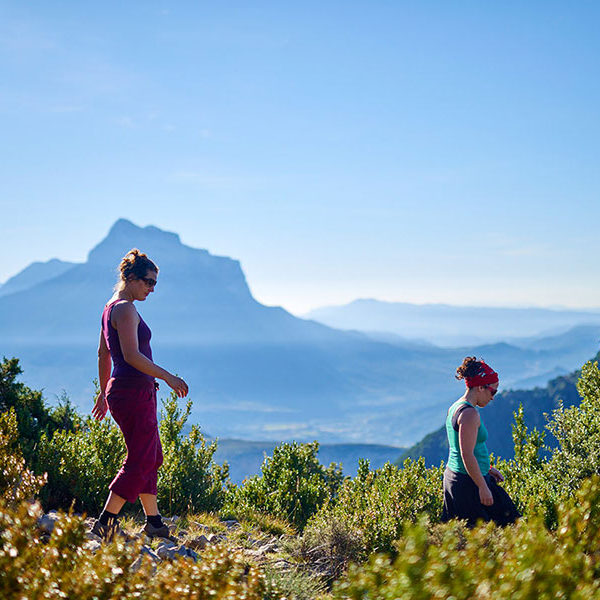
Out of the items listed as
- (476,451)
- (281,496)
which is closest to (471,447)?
(476,451)

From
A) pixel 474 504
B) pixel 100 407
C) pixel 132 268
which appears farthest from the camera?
pixel 100 407

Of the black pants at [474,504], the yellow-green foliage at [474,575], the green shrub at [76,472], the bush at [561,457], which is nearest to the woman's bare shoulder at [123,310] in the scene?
the green shrub at [76,472]

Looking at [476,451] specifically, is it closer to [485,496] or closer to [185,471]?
[485,496]

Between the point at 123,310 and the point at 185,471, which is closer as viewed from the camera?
the point at 123,310

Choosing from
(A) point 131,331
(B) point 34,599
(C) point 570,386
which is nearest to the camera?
(B) point 34,599

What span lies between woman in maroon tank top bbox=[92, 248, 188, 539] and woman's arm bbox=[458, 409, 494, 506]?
8.21ft

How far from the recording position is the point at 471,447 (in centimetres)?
557

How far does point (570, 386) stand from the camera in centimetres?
13062

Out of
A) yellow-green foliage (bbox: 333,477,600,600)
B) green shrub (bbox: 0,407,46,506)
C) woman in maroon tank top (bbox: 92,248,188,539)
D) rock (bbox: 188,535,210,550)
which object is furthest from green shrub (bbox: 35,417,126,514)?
yellow-green foliage (bbox: 333,477,600,600)

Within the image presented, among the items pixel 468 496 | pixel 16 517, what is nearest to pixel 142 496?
pixel 16 517

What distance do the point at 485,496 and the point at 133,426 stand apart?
10.5 ft

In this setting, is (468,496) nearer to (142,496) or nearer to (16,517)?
(142,496)

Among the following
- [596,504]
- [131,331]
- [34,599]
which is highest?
[131,331]

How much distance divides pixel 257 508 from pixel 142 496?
127 inches
